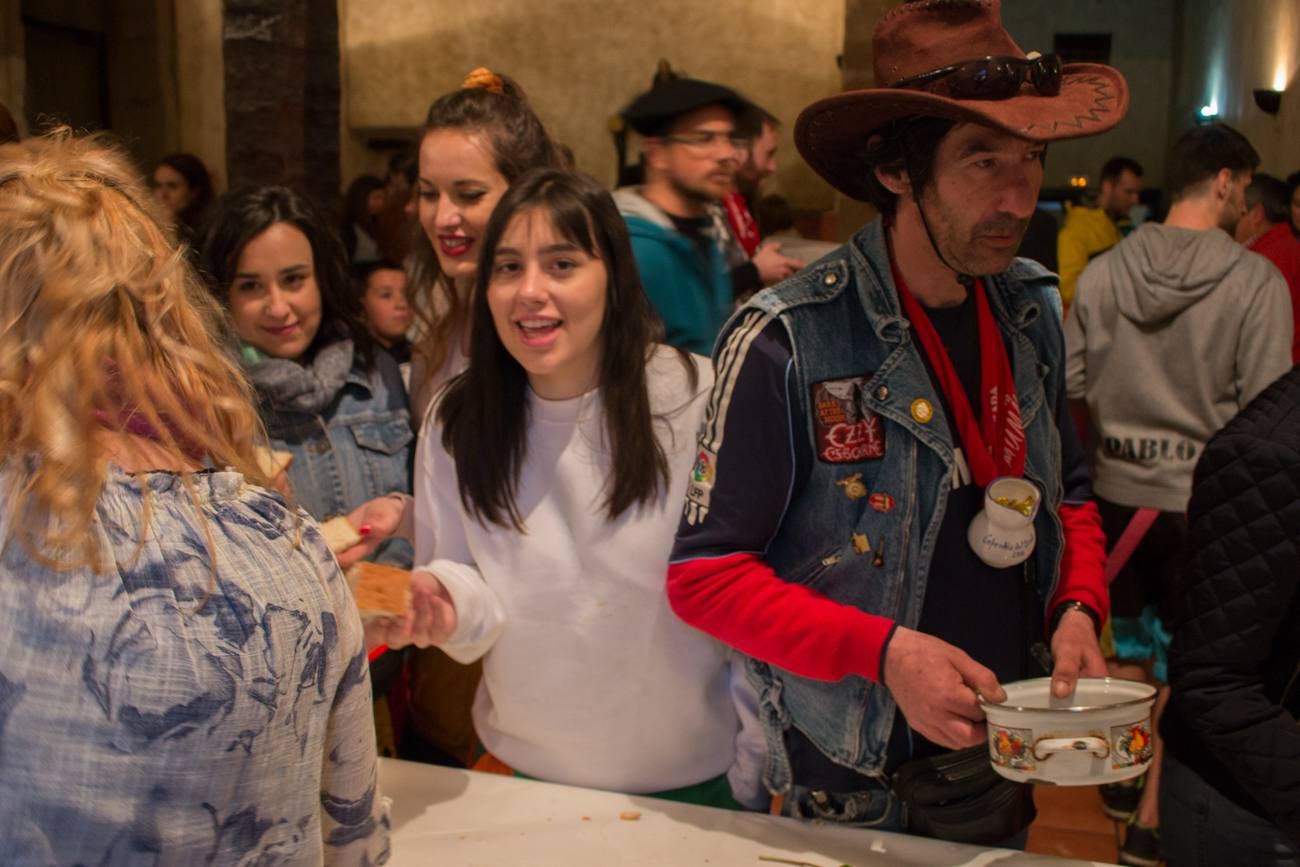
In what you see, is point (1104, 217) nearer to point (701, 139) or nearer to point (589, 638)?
point (701, 139)

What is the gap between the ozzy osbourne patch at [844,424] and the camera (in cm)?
152

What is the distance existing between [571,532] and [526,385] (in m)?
0.26

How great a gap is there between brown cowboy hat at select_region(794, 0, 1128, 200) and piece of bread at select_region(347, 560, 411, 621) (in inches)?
33.4

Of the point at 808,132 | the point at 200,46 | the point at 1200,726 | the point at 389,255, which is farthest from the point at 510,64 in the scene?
the point at 1200,726

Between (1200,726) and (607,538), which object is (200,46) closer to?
(607,538)

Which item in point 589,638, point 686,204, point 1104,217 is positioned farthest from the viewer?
point 1104,217

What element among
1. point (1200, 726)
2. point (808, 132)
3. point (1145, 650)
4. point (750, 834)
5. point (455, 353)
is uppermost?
point (808, 132)

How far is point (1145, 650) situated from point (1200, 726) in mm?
2015

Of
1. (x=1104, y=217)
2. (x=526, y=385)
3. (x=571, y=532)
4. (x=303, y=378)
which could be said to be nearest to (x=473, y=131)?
(x=303, y=378)

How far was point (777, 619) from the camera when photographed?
4.87ft

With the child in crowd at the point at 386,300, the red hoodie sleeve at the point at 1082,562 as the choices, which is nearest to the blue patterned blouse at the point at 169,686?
the red hoodie sleeve at the point at 1082,562

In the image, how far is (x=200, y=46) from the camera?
3.39 m

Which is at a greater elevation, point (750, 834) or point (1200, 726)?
point (1200, 726)

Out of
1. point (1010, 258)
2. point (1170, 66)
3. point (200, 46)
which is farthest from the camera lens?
point (200, 46)
